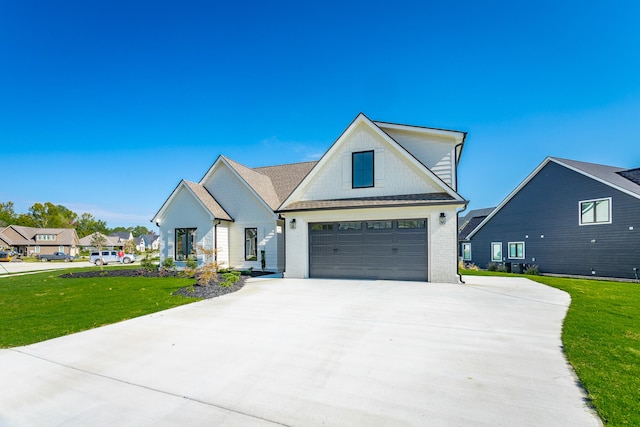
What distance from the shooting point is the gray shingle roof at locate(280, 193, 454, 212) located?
35.2 feet

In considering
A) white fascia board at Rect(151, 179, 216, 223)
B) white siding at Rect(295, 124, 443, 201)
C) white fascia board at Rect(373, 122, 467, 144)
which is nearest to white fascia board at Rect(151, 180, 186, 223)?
white fascia board at Rect(151, 179, 216, 223)

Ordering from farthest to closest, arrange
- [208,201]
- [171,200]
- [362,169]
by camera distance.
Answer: [171,200]
[208,201]
[362,169]

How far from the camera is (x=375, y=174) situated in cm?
1212

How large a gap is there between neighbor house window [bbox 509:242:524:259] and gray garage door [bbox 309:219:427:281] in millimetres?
16018

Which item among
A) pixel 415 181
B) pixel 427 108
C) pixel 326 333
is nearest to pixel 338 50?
pixel 427 108

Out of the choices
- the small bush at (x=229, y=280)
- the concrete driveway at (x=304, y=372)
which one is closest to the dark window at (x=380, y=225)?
the concrete driveway at (x=304, y=372)

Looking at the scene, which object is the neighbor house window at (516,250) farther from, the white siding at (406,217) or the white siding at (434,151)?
the white siding at (406,217)

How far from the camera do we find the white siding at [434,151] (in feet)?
40.3

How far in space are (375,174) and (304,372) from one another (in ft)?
31.5

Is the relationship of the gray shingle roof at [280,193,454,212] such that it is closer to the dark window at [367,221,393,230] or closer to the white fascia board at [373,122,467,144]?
the dark window at [367,221,393,230]

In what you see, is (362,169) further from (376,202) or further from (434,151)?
(434,151)

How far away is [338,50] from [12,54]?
16466 mm

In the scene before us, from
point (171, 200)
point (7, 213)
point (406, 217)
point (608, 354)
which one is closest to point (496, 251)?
point (406, 217)

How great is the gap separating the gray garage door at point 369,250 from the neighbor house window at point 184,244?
8277mm
